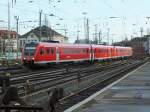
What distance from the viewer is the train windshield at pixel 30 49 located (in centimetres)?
4896

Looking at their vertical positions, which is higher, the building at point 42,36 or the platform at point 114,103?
the building at point 42,36

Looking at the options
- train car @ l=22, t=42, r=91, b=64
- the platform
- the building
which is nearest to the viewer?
the platform

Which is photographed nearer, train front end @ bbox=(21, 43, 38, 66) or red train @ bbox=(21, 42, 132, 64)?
train front end @ bbox=(21, 43, 38, 66)

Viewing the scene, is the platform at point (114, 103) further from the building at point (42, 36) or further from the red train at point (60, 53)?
the building at point (42, 36)

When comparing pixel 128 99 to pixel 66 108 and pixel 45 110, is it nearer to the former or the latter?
pixel 66 108

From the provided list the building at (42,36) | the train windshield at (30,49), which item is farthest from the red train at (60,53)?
the building at (42,36)

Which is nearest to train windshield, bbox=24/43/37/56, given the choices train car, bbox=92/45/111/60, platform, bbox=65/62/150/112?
train car, bbox=92/45/111/60

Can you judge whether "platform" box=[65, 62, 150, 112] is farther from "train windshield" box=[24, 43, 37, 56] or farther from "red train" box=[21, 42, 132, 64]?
"train windshield" box=[24, 43, 37, 56]

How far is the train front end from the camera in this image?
159 feet

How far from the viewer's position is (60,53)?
180ft

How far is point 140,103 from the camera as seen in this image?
18.2 meters

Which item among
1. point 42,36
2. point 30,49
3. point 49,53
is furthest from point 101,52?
point 42,36

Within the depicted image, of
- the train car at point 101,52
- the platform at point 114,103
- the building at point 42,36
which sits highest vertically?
the building at point 42,36

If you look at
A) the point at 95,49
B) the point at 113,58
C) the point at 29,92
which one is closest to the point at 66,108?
the point at 29,92
